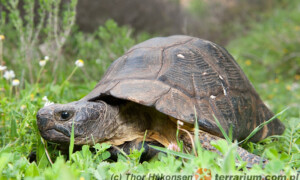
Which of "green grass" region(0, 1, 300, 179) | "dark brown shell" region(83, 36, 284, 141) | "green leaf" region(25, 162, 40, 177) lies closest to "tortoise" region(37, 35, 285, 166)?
"dark brown shell" region(83, 36, 284, 141)

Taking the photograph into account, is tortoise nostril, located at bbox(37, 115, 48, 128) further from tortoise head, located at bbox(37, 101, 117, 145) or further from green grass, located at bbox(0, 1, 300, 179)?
green grass, located at bbox(0, 1, 300, 179)

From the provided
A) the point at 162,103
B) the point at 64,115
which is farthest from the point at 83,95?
the point at 162,103

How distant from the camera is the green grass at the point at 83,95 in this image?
4.64ft

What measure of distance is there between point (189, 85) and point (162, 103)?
1.02 ft

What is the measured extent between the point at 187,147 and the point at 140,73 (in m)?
0.59

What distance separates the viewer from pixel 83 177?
55.4 inches

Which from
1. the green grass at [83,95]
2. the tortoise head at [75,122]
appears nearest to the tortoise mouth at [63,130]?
the tortoise head at [75,122]

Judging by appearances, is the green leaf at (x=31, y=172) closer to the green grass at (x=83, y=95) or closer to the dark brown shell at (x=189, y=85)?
the green grass at (x=83, y=95)

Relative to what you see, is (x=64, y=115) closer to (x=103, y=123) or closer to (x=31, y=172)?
(x=103, y=123)

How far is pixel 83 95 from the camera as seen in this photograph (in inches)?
119

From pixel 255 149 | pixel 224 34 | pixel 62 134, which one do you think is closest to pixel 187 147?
pixel 255 149

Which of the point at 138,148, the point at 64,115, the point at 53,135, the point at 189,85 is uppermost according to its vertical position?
the point at 189,85

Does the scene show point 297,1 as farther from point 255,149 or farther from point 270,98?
point 255,149

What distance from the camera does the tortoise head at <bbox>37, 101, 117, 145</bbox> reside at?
1.81m
